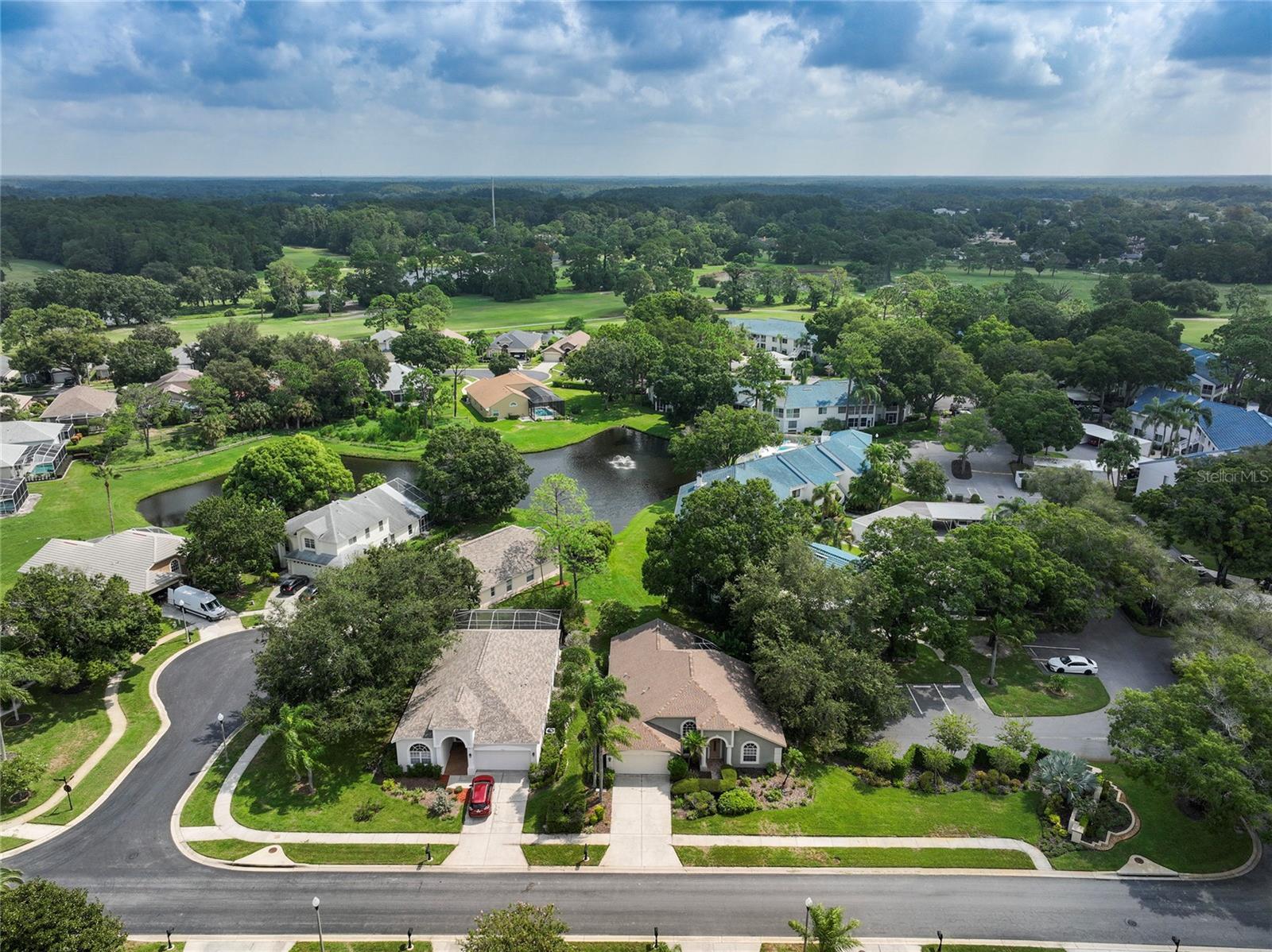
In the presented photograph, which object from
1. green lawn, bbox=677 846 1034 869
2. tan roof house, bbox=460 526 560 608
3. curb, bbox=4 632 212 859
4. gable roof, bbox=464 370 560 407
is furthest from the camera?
gable roof, bbox=464 370 560 407

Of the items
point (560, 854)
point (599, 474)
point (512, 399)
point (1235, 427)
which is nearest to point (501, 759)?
point (560, 854)

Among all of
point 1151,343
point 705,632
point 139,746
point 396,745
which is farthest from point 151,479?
point 1151,343

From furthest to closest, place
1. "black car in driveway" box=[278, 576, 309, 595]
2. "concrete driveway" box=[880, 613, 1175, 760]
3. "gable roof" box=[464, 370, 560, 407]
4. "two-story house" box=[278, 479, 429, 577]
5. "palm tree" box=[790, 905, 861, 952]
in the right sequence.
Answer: "gable roof" box=[464, 370, 560, 407] → "two-story house" box=[278, 479, 429, 577] → "black car in driveway" box=[278, 576, 309, 595] → "concrete driveway" box=[880, 613, 1175, 760] → "palm tree" box=[790, 905, 861, 952]

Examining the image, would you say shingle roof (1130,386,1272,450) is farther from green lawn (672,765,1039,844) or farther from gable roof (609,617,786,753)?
gable roof (609,617,786,753)

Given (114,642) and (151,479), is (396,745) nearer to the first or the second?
(114,642)

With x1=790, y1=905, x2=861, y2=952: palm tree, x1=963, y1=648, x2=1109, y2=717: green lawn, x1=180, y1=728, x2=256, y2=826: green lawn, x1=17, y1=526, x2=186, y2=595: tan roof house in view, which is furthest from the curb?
x1=963, y1=648, x2=1109, y2=717: green lawn

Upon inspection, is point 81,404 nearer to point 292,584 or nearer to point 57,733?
point 292,584
